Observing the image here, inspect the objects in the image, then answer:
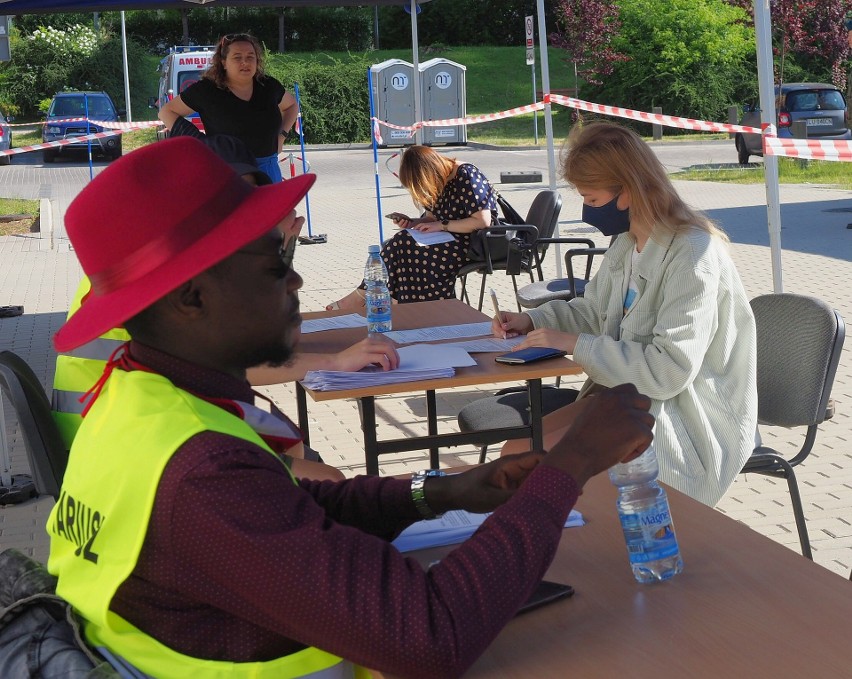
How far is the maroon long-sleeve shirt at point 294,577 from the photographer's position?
4.19ft

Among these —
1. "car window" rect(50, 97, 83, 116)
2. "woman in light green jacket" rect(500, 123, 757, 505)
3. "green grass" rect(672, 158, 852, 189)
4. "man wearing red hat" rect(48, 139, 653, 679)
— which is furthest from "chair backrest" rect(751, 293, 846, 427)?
"car window" rect(50, 97, 83, 116)

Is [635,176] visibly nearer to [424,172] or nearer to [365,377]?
[365,377]

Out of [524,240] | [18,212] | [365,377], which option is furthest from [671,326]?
[18,212]

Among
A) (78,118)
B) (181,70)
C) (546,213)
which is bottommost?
(546,213)

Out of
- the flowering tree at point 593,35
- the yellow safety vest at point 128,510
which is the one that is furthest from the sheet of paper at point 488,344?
the flowering tree at point 593,35

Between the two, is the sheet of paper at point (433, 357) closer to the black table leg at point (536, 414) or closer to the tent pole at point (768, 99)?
the black table leg at point (536, 414)

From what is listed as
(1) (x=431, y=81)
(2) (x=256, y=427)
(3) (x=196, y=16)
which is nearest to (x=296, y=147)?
(1) (x=431, y=81)

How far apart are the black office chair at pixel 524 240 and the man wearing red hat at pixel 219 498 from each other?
549cm

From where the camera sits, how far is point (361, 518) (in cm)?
184

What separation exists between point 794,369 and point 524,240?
4.01 m

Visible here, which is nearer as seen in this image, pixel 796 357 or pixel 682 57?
pixel 796 357

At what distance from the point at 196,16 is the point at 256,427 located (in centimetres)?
4769

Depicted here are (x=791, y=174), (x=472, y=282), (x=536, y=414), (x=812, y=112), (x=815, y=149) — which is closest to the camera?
(x=536, y=414)

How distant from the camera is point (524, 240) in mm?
7379
